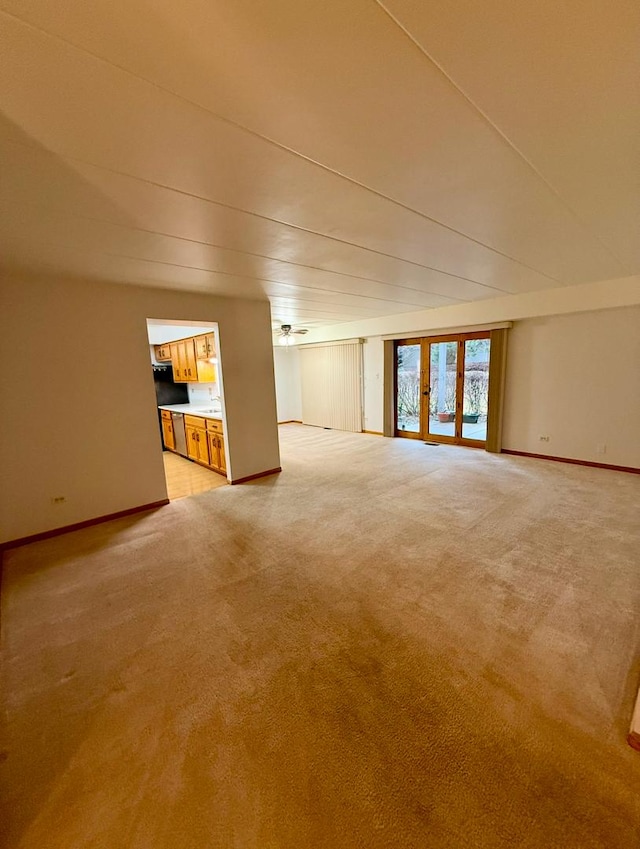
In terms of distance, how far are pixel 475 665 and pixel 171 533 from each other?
275 centimetres

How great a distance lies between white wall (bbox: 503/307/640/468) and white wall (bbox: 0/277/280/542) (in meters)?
4.64

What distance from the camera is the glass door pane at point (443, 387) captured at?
6.30 m

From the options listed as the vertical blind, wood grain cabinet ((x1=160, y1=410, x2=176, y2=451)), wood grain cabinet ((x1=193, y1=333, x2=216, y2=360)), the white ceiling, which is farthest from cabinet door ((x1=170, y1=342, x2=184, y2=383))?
the white ceiling

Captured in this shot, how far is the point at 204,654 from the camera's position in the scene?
1.90m

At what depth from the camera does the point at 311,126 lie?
4.48 feet

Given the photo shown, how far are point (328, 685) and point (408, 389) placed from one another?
598 centimetres

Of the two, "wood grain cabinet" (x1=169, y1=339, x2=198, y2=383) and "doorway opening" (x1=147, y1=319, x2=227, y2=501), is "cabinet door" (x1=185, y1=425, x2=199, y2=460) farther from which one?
"wood grain cabinet" (x1=169, y1=339, x2=198, y2=383)

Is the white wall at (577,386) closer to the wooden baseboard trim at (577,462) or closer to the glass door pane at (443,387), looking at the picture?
the wooden baseboard trim at (577,462)

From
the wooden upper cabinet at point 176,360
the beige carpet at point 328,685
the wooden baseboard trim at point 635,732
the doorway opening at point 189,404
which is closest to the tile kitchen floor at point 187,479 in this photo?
the doorway opening at point 189,404

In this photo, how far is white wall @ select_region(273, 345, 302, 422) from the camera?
9.30 m

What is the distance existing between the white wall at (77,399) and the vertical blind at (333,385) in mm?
3913

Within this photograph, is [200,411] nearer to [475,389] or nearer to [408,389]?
[408,389]

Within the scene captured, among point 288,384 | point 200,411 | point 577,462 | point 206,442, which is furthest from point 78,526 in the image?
point 288,384

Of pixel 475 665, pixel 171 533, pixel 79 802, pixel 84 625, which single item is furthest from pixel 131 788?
pixel 171 533
